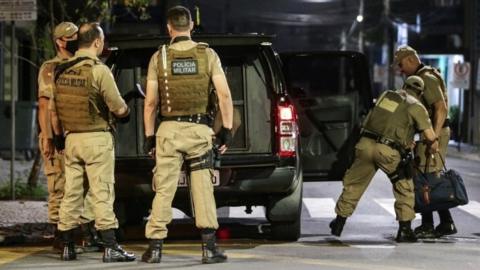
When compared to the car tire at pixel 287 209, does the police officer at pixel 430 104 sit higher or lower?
higher

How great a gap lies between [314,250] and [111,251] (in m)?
1.78

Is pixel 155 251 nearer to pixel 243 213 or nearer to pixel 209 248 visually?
pixel 209 248

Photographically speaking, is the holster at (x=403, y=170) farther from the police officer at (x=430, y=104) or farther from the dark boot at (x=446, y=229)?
the dark boot at (x=446, y=229)

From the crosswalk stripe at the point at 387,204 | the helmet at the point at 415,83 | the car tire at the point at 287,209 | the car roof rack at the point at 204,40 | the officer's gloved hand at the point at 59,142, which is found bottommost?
the crosswalk stripe at the point at 387,204

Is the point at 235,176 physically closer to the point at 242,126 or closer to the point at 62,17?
the point at 242,126

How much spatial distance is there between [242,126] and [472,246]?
7.64ft

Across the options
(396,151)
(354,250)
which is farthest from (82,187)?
(396,151)

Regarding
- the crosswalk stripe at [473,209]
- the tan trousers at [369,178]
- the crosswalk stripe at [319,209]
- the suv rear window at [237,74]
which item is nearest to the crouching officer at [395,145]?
the tan trousers at [369,178]

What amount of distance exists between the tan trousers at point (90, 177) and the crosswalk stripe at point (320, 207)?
415cm

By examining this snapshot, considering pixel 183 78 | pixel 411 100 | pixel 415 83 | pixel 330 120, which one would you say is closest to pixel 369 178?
pixel 411 100

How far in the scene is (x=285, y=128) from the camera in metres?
7.48

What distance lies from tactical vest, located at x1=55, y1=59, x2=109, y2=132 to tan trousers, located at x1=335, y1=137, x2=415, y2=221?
251 cm

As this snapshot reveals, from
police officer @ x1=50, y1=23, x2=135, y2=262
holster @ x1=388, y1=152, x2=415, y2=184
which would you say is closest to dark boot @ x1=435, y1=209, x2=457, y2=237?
holster @ x1=388, y1=152, x2=415, y2=184

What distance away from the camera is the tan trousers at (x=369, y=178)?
7.89 meters
